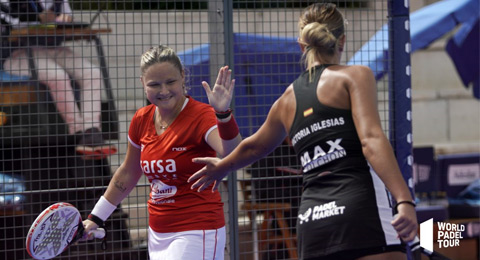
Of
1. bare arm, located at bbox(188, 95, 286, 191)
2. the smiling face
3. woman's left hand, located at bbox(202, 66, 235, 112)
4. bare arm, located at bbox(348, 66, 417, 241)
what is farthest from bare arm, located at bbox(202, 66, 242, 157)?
bare arm, located at bbox(348, 66, 417, 241)

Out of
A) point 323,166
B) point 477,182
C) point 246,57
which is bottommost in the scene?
point 477,182

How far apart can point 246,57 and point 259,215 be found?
1.41 m

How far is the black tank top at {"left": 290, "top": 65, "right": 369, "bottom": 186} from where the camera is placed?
3.35 m

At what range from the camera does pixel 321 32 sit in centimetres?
357

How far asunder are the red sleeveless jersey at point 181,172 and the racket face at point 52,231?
548mm

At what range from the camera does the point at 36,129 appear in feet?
20.9

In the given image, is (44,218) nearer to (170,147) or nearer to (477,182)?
(170,147)

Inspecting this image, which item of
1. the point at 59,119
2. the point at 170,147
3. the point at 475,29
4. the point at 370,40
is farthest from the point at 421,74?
the point at 170,147

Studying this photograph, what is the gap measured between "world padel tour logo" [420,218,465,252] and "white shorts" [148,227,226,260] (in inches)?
80.3

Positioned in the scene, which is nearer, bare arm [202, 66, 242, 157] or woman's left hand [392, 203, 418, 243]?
woman's left hand [392, 203, 418, 243]

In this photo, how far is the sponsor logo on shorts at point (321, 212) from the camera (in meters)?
3.32

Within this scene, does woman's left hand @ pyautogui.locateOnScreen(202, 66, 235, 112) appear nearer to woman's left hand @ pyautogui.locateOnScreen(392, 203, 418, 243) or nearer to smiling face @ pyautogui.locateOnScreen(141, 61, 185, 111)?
smiling face @ pyautogui.locateOnScreen(141, 61, 185, 111)

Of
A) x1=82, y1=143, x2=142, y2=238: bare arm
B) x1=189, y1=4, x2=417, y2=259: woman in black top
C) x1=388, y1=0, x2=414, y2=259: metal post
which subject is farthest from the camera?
x1=388, y1=0, x2=414, y2=259: metal post

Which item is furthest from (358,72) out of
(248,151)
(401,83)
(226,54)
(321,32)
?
(401,83)
